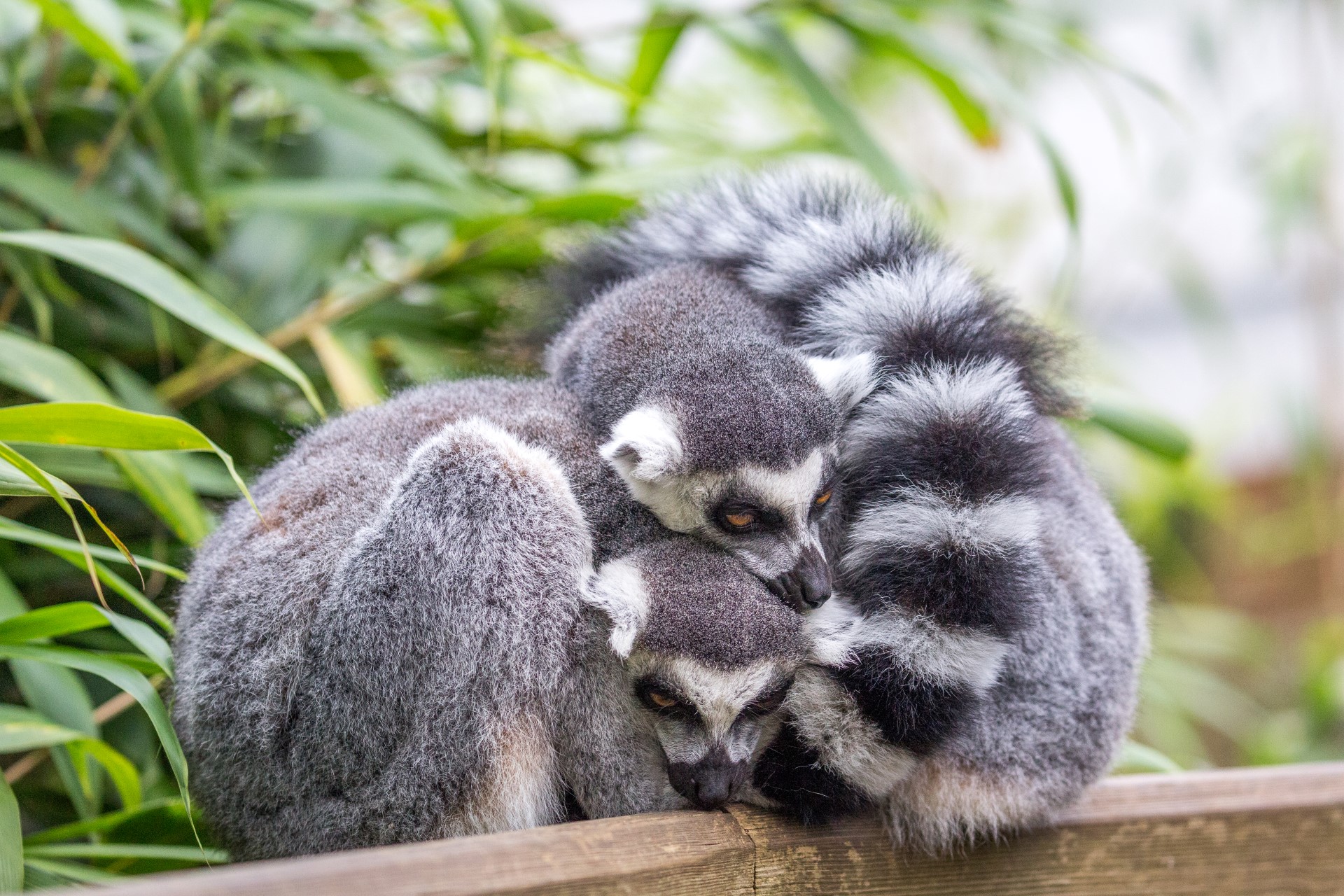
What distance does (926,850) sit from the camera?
6.82 ft

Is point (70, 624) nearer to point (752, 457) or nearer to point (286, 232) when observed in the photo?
point (752, 457)

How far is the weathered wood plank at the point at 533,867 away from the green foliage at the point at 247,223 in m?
0.90

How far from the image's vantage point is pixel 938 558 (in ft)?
6.16

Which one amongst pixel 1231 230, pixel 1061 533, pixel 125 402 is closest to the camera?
pixel 1061 533

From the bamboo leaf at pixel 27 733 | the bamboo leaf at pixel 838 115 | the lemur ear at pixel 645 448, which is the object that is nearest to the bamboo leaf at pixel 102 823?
the bamboo leaf at pixel 27 733

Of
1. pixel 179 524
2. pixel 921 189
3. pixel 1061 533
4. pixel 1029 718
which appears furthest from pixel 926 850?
pixel 921 189

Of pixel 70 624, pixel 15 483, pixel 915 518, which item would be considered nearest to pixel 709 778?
pixel 915 518

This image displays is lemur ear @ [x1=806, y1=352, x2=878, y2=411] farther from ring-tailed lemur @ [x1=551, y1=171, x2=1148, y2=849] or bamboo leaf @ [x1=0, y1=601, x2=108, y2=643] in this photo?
bamboo leaf @ [x1=0, y1=601, x2=108, y2=643]

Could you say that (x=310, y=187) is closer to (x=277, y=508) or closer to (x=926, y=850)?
(x=277, y=508)

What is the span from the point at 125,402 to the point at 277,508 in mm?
1129

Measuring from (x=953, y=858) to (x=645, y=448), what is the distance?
37.3 inches

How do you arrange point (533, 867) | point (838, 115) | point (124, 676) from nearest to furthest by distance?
1. point (533, 867)
2. point (124, 676)
3. point (838, 115)

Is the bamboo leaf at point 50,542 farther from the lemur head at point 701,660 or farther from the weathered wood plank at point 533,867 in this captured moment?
the lemur head at point 701,660

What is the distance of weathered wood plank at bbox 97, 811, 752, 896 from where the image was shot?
4.35 feet
